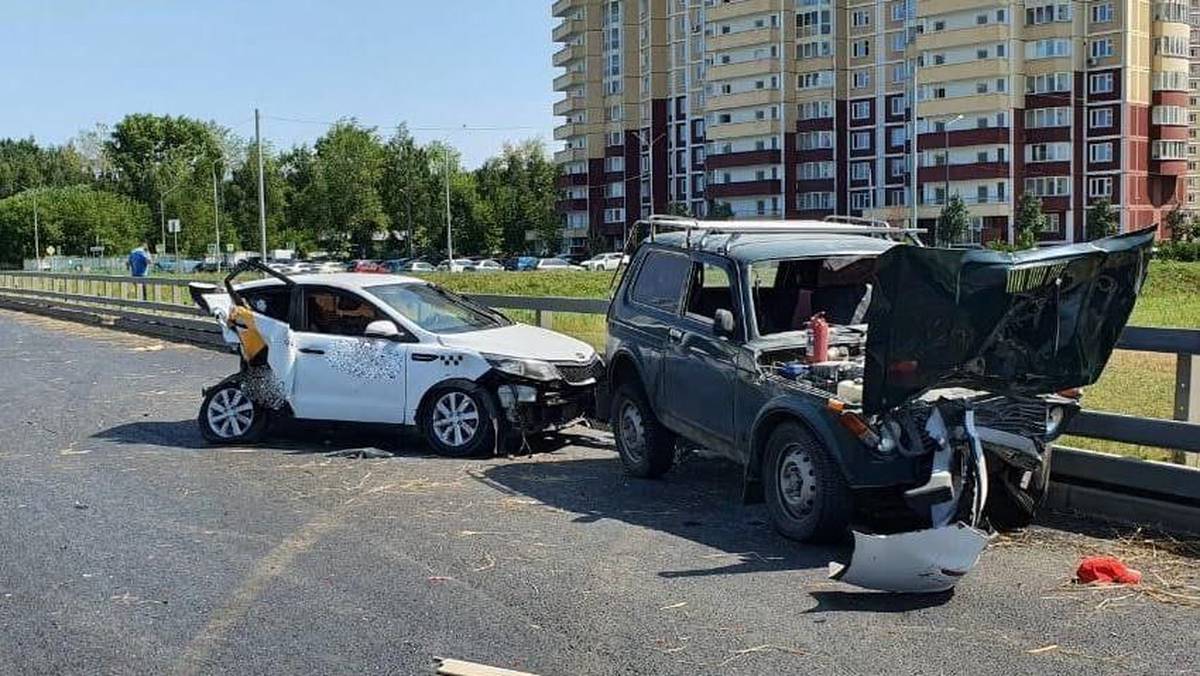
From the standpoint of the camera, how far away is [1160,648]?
5.52 m

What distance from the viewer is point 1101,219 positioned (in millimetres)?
77312

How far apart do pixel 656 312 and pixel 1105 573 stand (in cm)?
400

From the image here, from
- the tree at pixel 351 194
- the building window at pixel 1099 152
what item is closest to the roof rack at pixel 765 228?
the building window at pixel 1099 152

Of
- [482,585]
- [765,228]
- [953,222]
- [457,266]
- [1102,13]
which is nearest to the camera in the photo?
[482,585]

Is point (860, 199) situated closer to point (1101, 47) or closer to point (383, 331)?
point (1101, 47)

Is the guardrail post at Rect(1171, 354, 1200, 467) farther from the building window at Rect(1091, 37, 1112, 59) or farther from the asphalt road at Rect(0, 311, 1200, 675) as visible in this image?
the building window at Rect(1091, 37, 1112, 59)

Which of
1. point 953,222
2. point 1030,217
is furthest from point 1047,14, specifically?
point 953,222

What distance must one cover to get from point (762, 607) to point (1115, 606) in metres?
1.70

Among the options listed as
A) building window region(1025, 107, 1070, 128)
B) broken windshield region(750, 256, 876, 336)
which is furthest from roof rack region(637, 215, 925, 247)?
building window region(1025, 107, 1070, 128)

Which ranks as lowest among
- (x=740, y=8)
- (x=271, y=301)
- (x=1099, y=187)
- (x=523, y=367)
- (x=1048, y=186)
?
(x=523, y=367)

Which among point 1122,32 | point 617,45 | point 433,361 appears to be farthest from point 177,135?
point 433,361

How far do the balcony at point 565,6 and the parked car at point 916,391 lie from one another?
109697mm

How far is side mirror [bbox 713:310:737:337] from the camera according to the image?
840 cm

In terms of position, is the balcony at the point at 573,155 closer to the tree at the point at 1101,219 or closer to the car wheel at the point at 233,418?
the tree at the point at 1101,219
